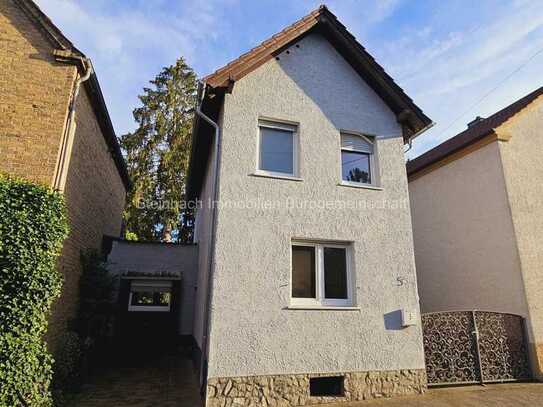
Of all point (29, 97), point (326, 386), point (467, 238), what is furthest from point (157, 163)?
point (326, 386)

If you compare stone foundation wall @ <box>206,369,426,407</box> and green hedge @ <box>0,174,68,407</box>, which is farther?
stone foundation wall @ <box>206,369,426,407</box>

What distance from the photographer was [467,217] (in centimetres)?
1130

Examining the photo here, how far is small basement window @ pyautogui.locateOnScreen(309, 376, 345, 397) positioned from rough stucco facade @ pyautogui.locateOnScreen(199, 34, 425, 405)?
33 centimetres

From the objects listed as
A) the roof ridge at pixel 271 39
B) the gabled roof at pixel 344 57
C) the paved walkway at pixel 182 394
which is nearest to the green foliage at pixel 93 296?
the paved walkway at pixel 182 394

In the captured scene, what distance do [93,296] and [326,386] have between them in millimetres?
6795

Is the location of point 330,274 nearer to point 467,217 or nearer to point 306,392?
point 306,392

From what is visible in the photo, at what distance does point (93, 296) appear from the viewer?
31.3 feet

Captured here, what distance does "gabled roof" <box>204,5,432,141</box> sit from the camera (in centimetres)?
859

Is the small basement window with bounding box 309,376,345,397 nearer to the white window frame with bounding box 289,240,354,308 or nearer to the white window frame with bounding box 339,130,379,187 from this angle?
the white window frame with bounding box 289,240,354,308

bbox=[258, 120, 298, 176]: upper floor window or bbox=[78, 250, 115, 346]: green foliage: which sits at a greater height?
bbox=[258, 120, 298, 176]: upper floor window

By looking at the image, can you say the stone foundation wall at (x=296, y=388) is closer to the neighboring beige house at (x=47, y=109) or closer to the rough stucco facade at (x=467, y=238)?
the neighboring beige house at (x=47, y=109)

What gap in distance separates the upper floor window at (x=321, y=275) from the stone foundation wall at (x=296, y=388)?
149 centimetres

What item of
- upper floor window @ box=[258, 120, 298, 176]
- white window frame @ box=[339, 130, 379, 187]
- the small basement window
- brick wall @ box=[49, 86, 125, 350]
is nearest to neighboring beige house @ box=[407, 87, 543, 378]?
white window frame @ box=[339, 130, 379, 187]

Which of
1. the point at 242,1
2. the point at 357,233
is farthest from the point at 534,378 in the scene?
the point at 242,1
